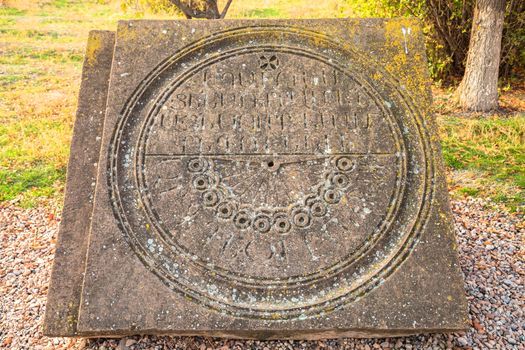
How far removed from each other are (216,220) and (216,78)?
49.7 inches

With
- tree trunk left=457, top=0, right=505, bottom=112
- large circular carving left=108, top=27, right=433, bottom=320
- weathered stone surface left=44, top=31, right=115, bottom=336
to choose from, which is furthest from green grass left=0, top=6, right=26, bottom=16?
tree trunk left=457, top=0, right=505, bottom=112

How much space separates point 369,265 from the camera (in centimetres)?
325

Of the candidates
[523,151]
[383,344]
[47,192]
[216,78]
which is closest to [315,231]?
[383,344]

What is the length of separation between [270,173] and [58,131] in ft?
15.0

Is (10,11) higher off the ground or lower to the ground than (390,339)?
higher

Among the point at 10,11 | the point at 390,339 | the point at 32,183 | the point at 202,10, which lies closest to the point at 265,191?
the point at 390,339

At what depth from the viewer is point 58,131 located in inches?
266

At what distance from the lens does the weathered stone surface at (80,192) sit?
3334mm

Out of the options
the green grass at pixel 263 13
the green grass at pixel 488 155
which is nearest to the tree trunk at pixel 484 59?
the green grass at pixel 488 155

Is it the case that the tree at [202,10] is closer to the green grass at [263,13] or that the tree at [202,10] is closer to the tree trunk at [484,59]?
the green grass at [263,13]

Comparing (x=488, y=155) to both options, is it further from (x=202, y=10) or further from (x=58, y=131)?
(x=202, y=10)

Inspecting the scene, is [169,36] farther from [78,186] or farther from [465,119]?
[465,119]

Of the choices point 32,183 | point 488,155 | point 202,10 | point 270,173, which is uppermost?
point 202,10

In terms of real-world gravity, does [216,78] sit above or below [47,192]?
above
